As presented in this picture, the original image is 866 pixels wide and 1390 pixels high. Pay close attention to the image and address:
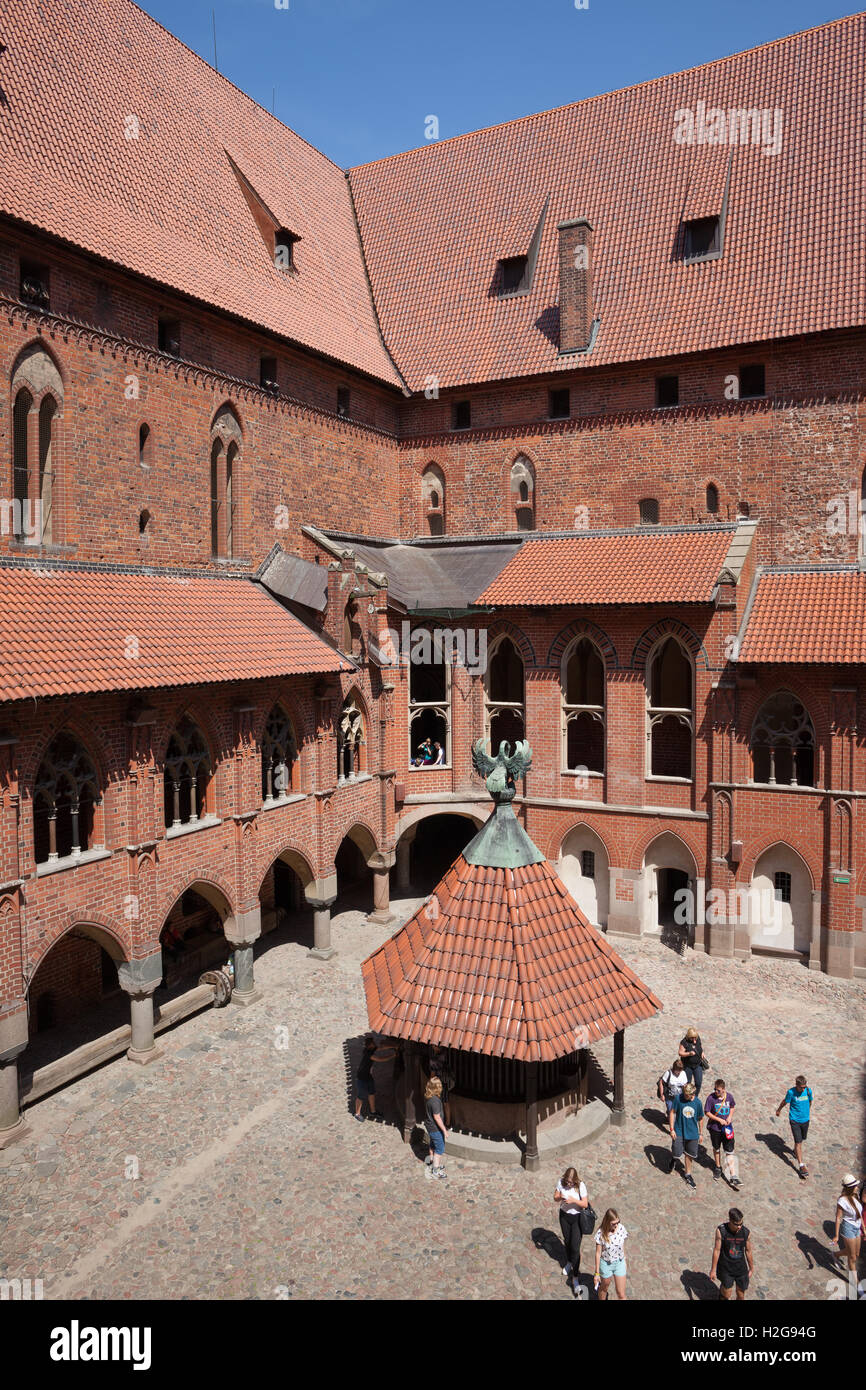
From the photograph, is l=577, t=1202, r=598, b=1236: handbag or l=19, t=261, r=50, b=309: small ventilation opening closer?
l=577, t=1202, r=598, b=1236: handbag

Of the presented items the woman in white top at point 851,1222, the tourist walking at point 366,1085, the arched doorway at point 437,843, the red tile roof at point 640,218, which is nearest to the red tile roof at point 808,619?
the red tile roof at point 640,218

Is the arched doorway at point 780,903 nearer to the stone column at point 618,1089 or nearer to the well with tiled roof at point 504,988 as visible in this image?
the stone column at point 618,1089

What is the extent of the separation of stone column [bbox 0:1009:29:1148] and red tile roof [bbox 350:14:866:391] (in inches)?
757

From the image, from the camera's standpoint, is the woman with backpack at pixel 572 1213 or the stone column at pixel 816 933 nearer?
the woman with backpack at pixel 572 1213

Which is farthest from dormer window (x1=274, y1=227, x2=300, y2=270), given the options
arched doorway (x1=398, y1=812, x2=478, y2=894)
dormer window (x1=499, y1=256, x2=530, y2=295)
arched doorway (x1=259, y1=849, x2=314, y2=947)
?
arched doorway (x1=398, y1=812, x2=478, y2=894)

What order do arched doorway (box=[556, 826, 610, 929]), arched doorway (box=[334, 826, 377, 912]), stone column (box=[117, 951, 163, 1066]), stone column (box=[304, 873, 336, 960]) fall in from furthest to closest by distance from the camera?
arched doorway (box=[334, 826, 377, 912]), arched doorway (box=[556, 826, 610, 929]), stone column (box=[304, 873, 336, 960]), stone column (box=[117, 951, 163, 1066])

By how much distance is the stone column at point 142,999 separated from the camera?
15203 millimetres

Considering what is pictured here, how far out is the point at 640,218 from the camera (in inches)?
985

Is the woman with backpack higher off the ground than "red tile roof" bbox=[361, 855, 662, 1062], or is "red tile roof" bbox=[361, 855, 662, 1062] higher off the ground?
"red tile roof" bbox=[361, 855, 662, 1062]

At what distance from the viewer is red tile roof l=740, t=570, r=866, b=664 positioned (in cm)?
1878

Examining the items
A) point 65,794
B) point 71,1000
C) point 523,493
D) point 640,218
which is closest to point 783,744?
point 523,493

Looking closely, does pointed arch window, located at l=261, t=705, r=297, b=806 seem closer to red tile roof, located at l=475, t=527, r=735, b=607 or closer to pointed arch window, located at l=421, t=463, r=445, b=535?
red tile roof, located at l=475, t=527, r=735, b=607

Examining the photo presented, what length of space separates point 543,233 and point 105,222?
13.7 m

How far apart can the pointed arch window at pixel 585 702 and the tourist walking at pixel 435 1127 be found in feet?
37.1
